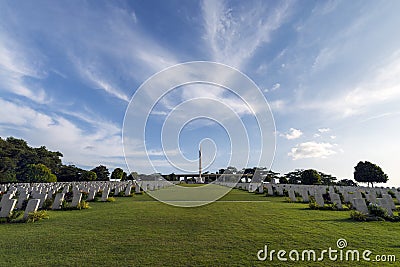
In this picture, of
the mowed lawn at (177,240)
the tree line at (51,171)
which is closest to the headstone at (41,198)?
the mowed lawn at (177,240)

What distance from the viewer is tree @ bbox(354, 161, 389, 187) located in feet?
131

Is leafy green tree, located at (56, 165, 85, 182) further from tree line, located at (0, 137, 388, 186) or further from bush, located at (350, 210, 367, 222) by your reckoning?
bush, located at (350, 210, 367, 222)

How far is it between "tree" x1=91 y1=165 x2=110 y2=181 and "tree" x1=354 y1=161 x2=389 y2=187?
46022 mm

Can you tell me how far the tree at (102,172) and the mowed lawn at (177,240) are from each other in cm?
4760

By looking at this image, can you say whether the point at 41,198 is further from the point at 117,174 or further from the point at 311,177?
the point at 117,174

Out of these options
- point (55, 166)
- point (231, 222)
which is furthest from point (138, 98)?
point (55, 166)

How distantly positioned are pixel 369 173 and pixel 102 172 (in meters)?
48.4

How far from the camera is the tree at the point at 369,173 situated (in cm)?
4003

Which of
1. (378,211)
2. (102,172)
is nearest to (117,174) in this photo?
(102,172)

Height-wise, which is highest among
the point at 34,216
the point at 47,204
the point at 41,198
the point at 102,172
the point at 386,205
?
the point at 102,172

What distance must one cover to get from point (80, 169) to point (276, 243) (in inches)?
2077

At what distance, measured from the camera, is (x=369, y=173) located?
4078 centimetres

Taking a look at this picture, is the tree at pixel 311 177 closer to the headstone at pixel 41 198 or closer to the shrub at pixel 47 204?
the shrub at pixel 47 204

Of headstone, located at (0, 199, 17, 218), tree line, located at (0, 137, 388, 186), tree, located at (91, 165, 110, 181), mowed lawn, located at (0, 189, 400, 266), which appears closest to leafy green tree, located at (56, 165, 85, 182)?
tree line, located at (0, 137, 388, 186)
